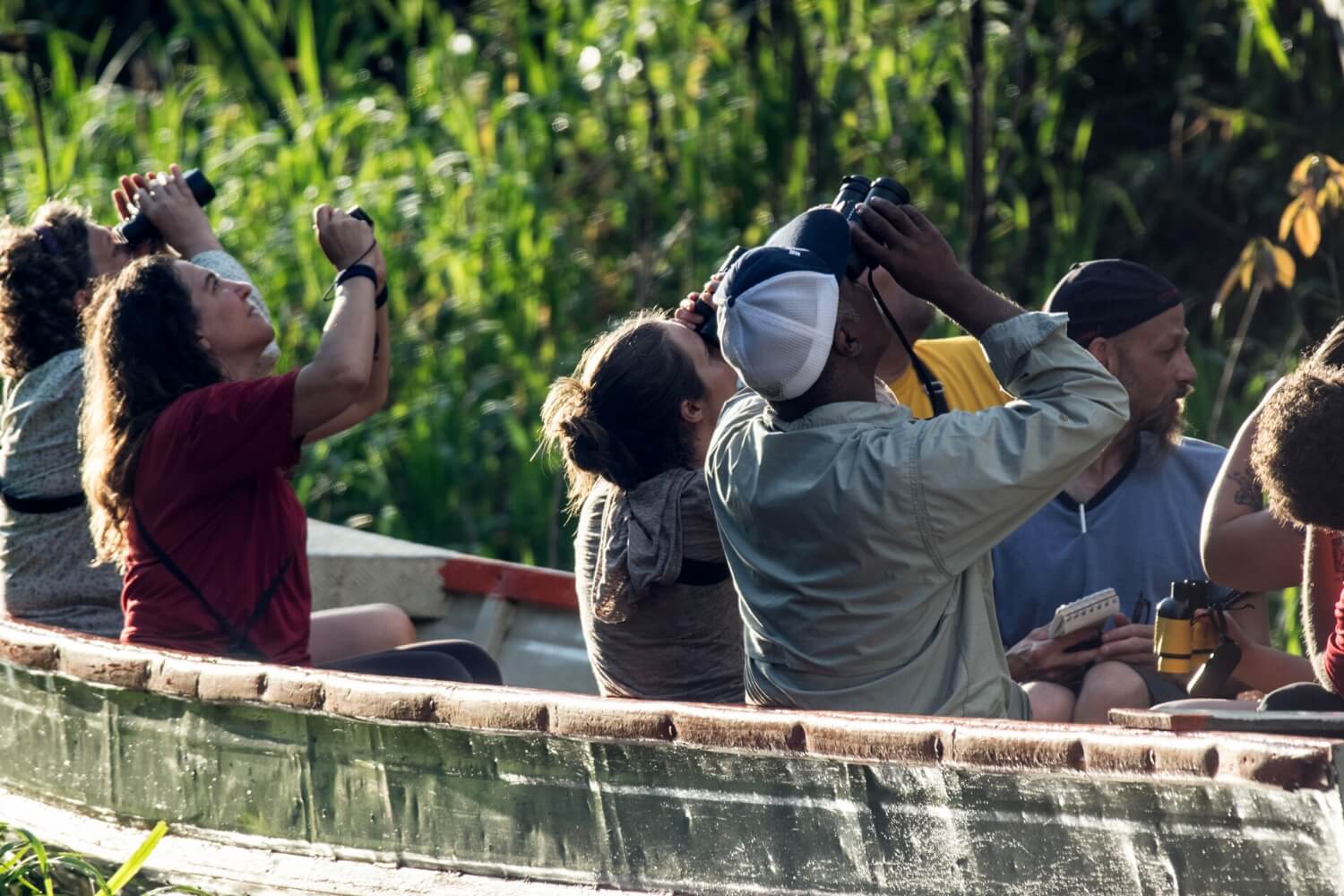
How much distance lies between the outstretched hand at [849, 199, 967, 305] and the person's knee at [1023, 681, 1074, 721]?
2.98 feet

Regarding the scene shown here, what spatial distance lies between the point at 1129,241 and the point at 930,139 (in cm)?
82

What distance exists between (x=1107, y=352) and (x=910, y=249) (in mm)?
1062

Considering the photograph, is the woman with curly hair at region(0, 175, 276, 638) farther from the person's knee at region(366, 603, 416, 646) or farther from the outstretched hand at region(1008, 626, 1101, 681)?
the outstretched hand at region(1008, 626, 1101, 681)

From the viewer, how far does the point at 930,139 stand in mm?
6836

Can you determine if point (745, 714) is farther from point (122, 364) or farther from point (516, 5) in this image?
point (516, 5)

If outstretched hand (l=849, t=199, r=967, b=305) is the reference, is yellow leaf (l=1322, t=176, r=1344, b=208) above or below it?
below

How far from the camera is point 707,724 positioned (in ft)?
8.28

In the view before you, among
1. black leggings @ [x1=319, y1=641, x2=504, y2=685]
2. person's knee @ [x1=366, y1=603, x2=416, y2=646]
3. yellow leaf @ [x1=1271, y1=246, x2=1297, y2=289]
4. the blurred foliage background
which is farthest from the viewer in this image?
the blurred foliage background

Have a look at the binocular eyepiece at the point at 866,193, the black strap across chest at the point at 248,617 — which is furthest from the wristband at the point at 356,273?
the binocular eyepiece at the point at 866,193

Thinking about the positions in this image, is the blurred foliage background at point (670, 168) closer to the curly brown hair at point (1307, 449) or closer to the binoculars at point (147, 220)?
the binoculars at point (147, 220)

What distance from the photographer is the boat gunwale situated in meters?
2.07

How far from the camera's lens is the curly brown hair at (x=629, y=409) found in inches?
115

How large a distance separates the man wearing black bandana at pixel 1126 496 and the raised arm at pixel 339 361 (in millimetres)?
1172

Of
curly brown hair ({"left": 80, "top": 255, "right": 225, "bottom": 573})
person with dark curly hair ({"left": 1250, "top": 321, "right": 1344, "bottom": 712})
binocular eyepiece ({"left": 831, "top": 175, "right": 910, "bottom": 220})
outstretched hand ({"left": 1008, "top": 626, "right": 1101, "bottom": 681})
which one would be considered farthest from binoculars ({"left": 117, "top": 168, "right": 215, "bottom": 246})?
person with dark curly hair ({"left": 1250, "top": 321, "right": 1344, "bottom": 712})
